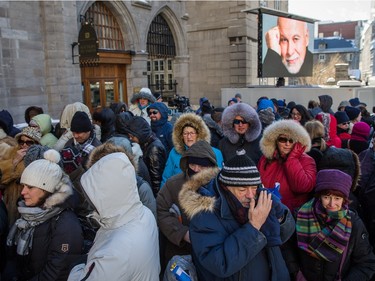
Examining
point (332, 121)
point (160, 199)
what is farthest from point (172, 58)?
point (160, 199)

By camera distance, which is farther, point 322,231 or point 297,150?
point 297,150

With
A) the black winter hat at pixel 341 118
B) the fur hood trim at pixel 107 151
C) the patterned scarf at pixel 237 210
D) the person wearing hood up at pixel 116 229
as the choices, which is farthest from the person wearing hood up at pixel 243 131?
the person wearing hood up at pixel 116 229

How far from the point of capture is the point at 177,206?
2988 millimetres

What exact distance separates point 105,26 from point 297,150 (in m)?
10.6

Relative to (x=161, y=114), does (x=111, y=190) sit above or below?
below

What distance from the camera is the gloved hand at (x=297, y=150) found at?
3176 millimetres

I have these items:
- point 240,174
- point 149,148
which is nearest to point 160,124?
point 149,148

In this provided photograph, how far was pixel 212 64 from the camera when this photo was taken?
1675cm

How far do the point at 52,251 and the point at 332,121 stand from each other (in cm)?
405

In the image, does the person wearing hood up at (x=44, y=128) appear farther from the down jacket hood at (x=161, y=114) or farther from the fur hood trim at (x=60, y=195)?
the fur hood trim at (x=60, y=195)

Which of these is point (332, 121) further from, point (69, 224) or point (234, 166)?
point (69, 224)

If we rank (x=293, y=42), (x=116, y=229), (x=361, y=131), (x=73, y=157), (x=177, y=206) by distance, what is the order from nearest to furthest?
(x=116, y=229) → (x=177, y=206) → (x=73, y=157) → (x=361, y=131) → (x=293, y=42)

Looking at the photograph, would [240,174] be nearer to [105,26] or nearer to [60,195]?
[60,195]

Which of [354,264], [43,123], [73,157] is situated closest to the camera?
[354,264]
